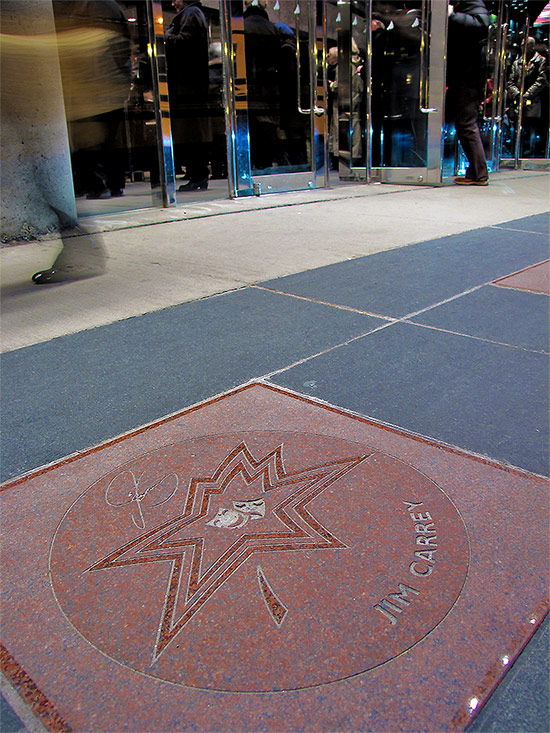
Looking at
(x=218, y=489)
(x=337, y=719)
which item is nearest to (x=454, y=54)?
(x=218, y=489)

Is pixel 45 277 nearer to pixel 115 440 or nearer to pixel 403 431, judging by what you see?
pixel 115 440

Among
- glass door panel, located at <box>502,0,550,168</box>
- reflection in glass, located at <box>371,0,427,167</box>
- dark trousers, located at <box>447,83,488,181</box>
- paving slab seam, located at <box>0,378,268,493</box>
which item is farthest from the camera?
glass door panel, located at <box>502,0,550,168</box>

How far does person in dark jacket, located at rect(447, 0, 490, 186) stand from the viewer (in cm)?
947

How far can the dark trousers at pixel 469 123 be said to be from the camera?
9430 millimetres

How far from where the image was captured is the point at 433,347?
2.95 m

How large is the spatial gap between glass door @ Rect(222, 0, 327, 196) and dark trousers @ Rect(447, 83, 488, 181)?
6.66ft

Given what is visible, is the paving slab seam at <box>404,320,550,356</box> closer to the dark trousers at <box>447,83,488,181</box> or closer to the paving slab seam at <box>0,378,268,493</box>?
the paving slab seam at <box>0,378,268,493</box>

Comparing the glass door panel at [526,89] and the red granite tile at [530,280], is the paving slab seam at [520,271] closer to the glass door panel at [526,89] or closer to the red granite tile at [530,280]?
the red granite tile at [530,280]

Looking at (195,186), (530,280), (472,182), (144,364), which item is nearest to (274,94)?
(195,186)

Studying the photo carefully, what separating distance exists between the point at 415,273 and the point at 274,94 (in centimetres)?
605

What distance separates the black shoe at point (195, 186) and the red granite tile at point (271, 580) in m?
7.35
